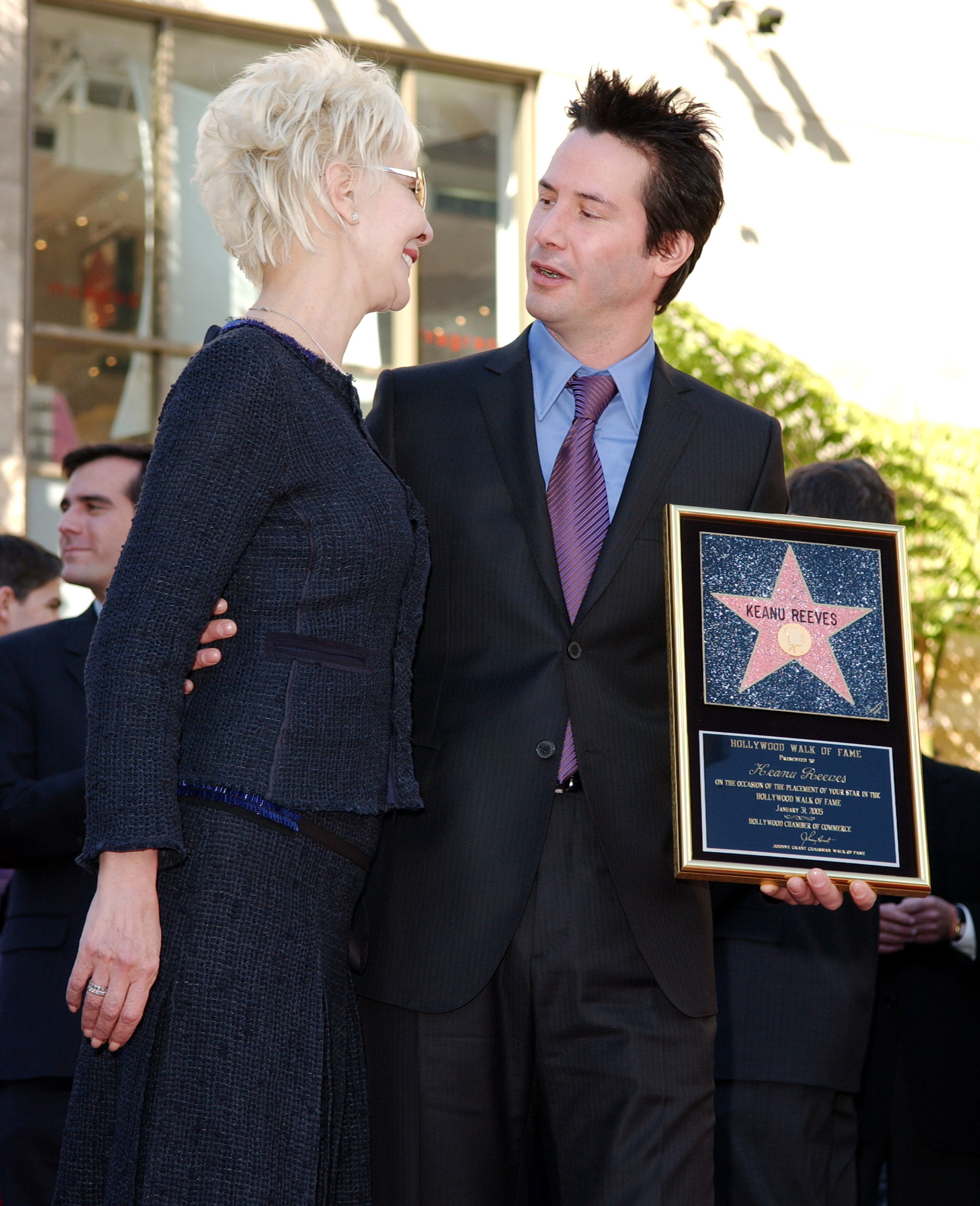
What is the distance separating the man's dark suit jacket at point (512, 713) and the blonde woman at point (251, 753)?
25 centimetres

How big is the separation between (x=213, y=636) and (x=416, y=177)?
2.97 feet

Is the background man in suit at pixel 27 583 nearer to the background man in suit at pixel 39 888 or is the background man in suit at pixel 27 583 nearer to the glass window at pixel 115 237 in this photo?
the background man in suit at pixel 39 888

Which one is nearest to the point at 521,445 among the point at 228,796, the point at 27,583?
the point at 228,796

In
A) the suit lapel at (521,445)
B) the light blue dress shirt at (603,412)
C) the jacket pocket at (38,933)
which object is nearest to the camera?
the suit lapel at (521,445)

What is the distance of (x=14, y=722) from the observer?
160 inches

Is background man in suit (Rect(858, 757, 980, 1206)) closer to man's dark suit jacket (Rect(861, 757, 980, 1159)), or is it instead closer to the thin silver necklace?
man's dark suit jacket (Rect(861, 757, 980, 1159))

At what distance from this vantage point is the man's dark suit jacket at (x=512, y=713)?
2512 millimetres

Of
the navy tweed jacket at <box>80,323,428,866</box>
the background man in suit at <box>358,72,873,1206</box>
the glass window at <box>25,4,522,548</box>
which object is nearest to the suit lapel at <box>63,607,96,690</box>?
the background man in suit at <box>358,72,873,1206</box>

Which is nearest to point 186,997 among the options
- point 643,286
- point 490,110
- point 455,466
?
point 455,466

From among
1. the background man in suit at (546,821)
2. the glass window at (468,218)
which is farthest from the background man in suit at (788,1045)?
the glass window at (468,218)

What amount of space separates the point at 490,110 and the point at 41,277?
3.47 meters

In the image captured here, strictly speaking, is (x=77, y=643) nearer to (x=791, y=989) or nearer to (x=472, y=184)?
(x=791, y=989)

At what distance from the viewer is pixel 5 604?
18.1ft

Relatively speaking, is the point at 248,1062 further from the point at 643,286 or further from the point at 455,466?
the point at 643,286
